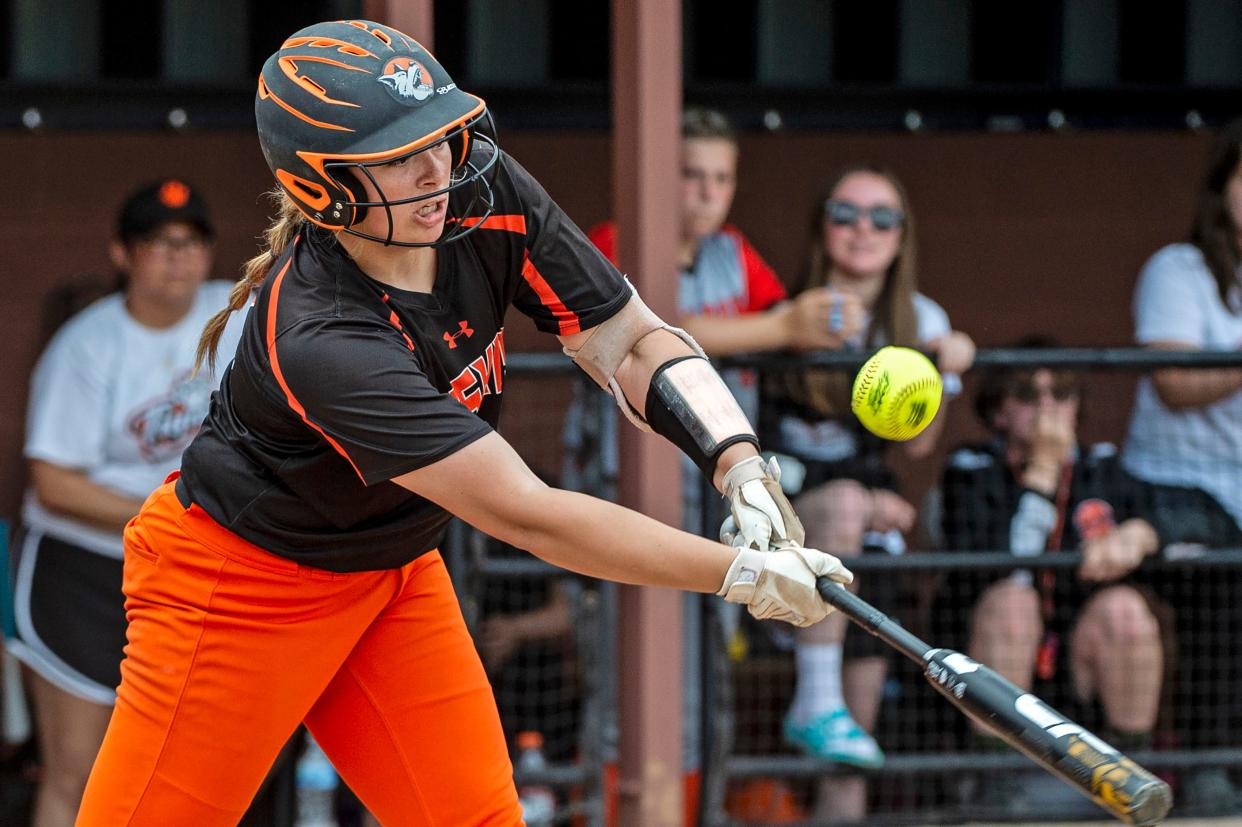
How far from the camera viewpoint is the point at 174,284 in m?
4.47

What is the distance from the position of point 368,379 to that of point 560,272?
0.57 metres

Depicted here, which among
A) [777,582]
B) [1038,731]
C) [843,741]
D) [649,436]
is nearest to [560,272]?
[777,582]

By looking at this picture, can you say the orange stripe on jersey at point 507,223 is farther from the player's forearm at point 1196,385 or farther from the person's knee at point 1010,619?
the player's forearm at point 1196,385

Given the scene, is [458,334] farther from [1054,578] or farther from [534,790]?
[1054,578]

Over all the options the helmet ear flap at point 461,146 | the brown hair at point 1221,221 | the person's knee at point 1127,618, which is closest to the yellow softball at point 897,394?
the helmet ear flap at point 461,146

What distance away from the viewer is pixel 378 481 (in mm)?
2531

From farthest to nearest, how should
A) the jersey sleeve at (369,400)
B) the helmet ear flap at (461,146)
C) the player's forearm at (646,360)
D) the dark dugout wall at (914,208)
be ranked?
the dark dugout wall at (914,208)
the player's forearm at (646,360)
the helmet ear flap at (461,146)
the jersey sleeve at (369,400)

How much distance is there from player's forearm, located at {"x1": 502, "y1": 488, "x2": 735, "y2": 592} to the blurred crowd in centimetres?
168

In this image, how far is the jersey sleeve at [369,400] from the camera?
96.4 inches

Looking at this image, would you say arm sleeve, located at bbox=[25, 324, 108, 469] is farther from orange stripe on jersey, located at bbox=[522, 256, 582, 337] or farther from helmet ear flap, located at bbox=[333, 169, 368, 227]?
helmet ear flap, located at bbox=[333, 169, 368, 227]

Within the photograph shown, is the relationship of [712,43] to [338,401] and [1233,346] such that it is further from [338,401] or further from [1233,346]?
[338,401]

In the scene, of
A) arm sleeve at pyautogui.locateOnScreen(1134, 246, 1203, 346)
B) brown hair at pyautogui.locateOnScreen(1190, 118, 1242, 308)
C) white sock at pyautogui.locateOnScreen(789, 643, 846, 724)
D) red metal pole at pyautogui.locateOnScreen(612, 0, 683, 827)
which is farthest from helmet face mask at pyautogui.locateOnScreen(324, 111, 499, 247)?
brown hair at pyautogui.locateOnScreen(1190, 118, 1242, 308)

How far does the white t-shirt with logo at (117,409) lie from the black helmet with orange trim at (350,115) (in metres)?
1.88

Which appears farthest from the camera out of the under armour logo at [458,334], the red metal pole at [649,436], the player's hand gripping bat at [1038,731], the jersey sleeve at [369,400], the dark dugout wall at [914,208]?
the dark dugout wall at [914,208]
